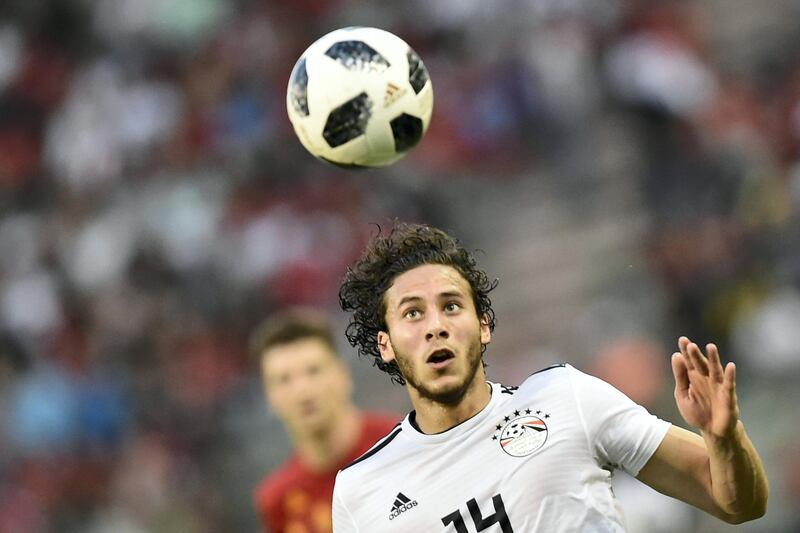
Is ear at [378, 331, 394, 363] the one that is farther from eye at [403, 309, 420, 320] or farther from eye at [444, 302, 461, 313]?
eye at [444, 302, 461, 313]

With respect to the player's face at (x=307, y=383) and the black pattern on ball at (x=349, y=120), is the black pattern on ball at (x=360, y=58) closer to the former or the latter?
the black pattern on ball at (x=349, y=120)

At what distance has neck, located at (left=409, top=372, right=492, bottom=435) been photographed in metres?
4.01

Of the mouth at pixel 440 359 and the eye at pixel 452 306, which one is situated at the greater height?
the eye at pixel 452 306

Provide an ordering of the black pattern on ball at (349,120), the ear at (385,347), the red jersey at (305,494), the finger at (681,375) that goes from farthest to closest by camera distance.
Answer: the red jersey at (305,494), the black pattern on ball at (349,120), the ear at (385,347), the finger at (681,375)

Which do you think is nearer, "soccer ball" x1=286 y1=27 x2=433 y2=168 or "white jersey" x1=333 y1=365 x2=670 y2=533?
"white jersey" x1=333 y1=365 x2=670 y2=533

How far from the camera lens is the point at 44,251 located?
13836 millimetres

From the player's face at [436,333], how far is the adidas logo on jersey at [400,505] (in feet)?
0.99

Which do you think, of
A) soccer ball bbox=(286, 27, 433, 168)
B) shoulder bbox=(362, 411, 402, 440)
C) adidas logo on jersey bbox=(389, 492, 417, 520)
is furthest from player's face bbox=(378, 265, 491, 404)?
shoulder bbox=(362, 411, 402, 440)

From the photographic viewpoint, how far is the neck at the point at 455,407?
401 centimetres

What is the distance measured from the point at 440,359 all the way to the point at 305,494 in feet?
7.55

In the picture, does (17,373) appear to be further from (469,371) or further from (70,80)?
(469,371)

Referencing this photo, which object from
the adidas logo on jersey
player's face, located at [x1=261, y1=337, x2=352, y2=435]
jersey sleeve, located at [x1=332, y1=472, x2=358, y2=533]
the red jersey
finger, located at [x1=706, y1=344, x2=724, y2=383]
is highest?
player's face, located at [x1=261, y1=337, x2=352, y2=435]

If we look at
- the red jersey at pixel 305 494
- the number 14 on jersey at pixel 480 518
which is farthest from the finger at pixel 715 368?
the red jersey at pixel 305 494

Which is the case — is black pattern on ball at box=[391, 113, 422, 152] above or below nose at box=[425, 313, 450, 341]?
above
